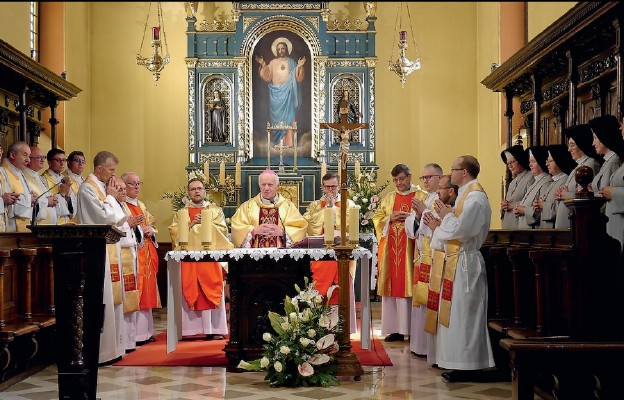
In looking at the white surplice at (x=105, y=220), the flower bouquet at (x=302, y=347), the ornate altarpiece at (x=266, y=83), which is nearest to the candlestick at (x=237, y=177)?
the ornate altarpiece at (x=266, y=83)

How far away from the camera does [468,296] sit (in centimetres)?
677

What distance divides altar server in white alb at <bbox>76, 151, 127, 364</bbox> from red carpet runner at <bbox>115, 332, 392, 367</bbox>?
258 mm

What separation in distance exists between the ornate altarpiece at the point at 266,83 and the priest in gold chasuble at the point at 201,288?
4.06m

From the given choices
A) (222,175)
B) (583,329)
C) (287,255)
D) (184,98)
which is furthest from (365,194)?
(583,329)

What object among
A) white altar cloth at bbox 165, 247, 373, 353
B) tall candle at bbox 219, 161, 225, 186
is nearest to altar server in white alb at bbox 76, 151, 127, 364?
white altar cloth at bbox 165, 247, 373, 353

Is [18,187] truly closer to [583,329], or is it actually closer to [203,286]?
[203,286]

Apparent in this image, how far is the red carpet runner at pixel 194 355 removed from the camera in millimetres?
7930

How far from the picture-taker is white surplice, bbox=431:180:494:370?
6707 millimetres

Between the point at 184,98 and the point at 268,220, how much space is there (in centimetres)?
700

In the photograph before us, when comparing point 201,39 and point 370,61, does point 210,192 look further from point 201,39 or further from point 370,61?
point 370,61

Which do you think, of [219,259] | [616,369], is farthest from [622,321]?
[219,259]

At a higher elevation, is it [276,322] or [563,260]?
[563,260]

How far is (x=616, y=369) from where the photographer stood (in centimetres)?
439

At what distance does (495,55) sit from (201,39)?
491 centimetres
